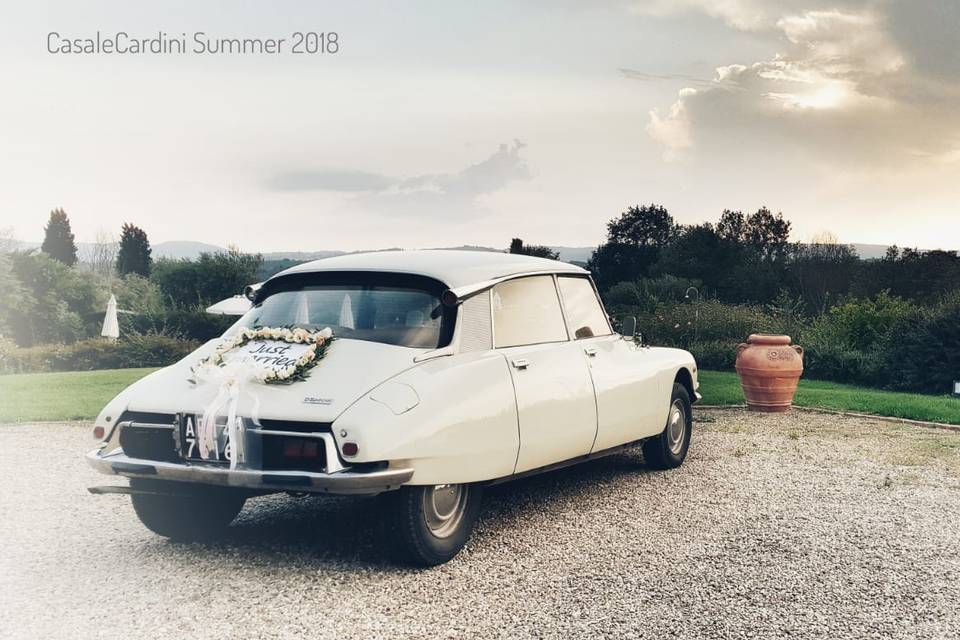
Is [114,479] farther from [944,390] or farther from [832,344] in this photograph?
[832,344]

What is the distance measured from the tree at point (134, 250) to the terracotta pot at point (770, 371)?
198ft

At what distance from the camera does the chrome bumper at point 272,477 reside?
4.68 metres

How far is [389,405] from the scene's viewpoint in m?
4.88

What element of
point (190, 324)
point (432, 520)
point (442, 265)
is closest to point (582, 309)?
point (442, 265)

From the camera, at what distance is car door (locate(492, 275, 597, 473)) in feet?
19.2

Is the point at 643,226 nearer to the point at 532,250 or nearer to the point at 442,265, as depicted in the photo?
the point at 532,250

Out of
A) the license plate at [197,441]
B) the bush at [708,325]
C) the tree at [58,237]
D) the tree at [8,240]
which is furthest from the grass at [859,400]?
the tree at [58,237]

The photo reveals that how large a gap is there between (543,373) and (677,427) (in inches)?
111

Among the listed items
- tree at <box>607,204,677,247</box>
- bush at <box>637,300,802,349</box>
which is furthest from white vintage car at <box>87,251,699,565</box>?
tree at <box>607,204,677,247</box>

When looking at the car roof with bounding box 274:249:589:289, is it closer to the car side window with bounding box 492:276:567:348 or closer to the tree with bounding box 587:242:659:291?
the car side window with bounding box 492:276:567:348

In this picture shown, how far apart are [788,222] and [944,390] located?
182 ft

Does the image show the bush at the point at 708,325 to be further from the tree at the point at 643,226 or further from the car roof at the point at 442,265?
the tree at the point at 643,226

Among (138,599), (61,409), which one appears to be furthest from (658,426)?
(61,409)

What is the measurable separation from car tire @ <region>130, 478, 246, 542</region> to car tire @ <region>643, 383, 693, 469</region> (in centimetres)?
372
